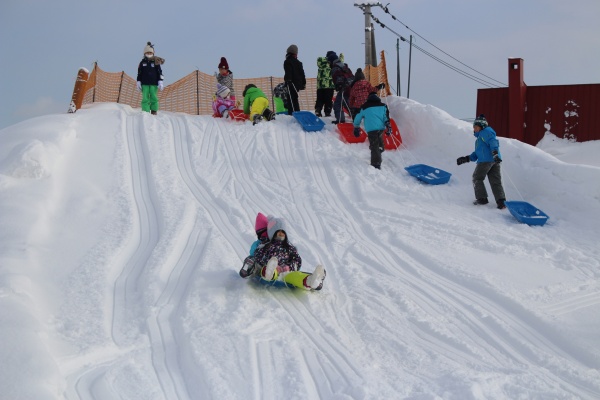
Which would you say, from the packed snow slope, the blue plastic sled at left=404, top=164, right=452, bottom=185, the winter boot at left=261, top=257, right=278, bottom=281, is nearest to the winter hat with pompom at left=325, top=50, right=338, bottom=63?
the packed snow slope

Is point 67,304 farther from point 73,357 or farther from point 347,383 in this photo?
point 347,383

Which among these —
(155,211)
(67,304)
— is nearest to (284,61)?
(155,211)

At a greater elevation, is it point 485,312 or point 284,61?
point 284,61

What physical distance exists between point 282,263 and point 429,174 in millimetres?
5101

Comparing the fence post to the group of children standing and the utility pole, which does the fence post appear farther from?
the utility pole

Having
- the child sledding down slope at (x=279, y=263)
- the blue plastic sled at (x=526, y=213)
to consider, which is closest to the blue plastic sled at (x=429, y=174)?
the blue plastic sled at (x=526, y=213)

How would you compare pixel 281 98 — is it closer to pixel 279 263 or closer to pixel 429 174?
pixel 429 174

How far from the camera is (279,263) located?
696 centimetres

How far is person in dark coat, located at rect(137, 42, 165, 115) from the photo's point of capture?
1416 centimetres

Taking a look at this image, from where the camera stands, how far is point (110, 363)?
516cm

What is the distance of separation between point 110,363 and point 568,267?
538cm

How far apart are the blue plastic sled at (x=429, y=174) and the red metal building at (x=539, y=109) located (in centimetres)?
484

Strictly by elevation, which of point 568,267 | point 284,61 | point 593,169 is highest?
point 284,61

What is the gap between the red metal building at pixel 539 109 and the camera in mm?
14523
